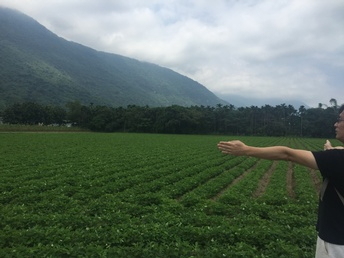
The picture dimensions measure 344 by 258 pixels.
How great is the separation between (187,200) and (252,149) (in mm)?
9296

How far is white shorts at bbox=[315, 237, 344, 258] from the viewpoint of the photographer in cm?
296

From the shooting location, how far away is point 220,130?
125875mm

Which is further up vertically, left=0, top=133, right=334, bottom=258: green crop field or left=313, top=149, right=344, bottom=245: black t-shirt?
left=313, top=149, right=344, bottom=245: black t-shirt

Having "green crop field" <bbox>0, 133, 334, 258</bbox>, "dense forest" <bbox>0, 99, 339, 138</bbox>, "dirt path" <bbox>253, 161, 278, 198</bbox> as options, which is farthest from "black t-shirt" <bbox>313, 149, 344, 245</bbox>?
"dense forest" <bbox>0, 99, 339, 138</bbox>

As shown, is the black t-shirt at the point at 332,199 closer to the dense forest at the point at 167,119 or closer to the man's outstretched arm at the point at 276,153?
the man's outstretched arm at the point at 276,153

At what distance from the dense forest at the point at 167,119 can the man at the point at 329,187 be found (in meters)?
110

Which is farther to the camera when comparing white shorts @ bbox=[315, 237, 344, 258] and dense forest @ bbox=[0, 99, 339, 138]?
dense forest @ bbox=[0, 99, 339, 138]

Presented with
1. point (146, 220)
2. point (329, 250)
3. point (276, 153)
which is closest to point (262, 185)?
point (146, 220)

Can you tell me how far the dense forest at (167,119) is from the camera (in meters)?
113

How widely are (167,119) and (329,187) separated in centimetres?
11217

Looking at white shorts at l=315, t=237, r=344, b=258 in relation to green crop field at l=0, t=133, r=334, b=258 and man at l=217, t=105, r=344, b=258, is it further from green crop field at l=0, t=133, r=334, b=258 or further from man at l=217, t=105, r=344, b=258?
green crop field at l=0, t=133, r=334, b=258

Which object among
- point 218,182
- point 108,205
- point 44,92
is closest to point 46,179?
point 108,205

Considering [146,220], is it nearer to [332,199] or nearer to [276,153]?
[276,153]

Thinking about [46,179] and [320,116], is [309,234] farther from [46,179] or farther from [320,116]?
[320,116]
